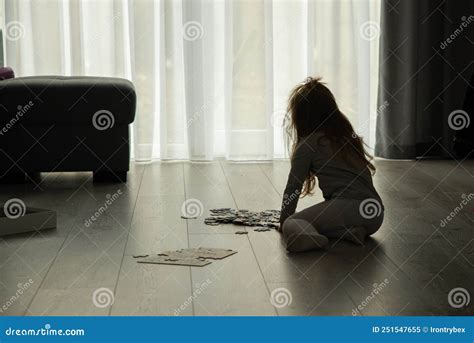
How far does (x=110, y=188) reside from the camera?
4953 millimetres

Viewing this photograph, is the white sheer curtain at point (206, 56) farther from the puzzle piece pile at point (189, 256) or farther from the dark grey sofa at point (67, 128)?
the puzzle piece pile at point (189, 256)

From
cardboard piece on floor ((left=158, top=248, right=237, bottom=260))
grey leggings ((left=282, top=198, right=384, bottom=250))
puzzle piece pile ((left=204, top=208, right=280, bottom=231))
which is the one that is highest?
grey leggings ((left=282, top=198, right=384, bottom=250))

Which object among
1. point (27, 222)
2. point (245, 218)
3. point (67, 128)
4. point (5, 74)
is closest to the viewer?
point (27, 222)

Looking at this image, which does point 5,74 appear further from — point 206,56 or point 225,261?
point 225,261

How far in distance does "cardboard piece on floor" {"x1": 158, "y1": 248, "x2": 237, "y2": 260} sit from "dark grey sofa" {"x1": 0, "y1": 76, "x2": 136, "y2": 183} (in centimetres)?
182

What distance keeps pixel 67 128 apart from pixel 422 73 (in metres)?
2.56

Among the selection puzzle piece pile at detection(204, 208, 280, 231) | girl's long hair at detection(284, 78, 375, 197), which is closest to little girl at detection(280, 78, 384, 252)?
girl's long hair at detection(284, 78, 375, 197)

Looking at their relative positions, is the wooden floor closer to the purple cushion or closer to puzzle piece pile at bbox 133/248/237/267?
puzzle piece pile at bbox 133/248/237/267

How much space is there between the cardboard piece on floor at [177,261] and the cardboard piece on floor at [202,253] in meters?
0.03

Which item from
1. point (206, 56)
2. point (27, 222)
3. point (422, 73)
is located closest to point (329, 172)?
point (27, 222)

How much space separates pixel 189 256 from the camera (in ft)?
10.9

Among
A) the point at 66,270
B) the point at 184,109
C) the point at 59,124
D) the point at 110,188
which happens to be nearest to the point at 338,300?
the point at 66,270

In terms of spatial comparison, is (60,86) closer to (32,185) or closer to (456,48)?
(32,185)

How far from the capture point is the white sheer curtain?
6.11 meters
